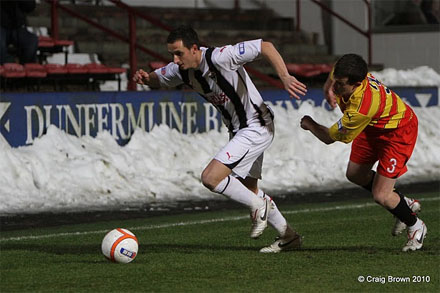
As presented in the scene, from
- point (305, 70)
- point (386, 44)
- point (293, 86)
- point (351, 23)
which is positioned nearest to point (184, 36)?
point (293, 86)

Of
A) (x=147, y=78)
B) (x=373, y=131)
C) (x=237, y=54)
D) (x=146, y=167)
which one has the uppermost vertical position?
(x=237, y=54)

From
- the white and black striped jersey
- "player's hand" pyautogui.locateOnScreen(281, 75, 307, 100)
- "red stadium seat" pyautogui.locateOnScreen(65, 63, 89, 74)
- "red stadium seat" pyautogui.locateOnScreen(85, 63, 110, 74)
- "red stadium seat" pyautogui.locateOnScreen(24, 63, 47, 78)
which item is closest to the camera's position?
"player's hand" pyautogui.locateOnScreen(281, 75, 307, 100)

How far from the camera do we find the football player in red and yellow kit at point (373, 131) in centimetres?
855

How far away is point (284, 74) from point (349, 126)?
0.68m

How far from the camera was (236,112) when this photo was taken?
9.04 m

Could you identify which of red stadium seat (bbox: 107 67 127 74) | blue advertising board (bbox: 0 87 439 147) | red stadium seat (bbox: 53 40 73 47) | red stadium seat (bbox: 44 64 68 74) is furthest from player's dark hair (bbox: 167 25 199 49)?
red stadium seat (bbox: 53 40 73 47)

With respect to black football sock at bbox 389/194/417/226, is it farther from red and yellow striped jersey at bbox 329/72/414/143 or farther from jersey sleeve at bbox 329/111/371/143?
jersey sleeve at bbox 329/111/371/143

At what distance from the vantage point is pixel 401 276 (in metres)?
7.78

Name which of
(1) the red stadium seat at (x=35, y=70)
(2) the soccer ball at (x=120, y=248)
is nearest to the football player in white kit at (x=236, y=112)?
(2) the soccer ball at (x=120, y=248)

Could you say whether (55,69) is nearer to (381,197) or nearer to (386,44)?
(381,197)

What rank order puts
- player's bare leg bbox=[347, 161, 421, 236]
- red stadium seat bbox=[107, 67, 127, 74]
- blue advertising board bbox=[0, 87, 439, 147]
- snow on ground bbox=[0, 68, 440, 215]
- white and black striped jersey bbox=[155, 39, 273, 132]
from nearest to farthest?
white and black striped jersey bbox=[155, 39, 273, 132] < player's bare leg bbox=[347, 161, 421, 236] < snow on ground bbox=[0, 68, 440, 215] < blue advertising board bbox=[0, 87, 439, 147] < red stadium seat bbox=[107, 67, 127, 74]

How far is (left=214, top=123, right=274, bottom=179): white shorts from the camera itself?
8.89 meters

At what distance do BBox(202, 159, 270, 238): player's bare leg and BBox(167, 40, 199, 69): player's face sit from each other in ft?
2.74

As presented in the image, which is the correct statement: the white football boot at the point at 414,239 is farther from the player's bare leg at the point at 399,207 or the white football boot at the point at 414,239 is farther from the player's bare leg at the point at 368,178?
the player's bare leg at the point at 368,178
